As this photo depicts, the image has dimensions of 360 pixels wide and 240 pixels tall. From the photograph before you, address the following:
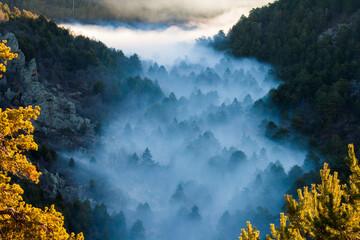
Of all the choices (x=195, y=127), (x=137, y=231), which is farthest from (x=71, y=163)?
(x=195, y=127)

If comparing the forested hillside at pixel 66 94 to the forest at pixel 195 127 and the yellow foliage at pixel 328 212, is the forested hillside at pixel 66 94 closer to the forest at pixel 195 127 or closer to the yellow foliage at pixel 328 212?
the forest at pixel 195 127

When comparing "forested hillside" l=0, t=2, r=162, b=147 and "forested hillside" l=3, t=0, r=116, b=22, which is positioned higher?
"forested hillside" l=3, t=0, r=116, b=22

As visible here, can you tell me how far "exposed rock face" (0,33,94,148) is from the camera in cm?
5938

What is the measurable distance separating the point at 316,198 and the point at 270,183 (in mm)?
45625

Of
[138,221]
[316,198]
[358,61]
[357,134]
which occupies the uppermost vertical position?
[358,61]

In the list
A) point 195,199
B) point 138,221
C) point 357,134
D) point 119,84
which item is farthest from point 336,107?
point 119,84

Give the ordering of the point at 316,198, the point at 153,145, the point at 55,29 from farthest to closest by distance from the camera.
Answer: the point at 55,29 → the point at 153,145 → the point at 316,198

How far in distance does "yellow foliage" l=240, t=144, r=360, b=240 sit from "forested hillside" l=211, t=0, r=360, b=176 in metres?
39.6

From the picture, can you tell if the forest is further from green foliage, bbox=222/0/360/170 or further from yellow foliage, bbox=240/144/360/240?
yellow foliage, bbox=240/144/360/240

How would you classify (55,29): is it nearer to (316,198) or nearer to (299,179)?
(299,179)

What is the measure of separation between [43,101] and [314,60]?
2039 inches

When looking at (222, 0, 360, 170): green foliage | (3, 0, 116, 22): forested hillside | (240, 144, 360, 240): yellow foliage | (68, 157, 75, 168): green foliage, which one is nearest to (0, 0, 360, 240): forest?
(222, 0, 360, 170): green foliage

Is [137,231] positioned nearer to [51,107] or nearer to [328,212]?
[51,107]

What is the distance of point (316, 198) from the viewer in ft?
34.8
